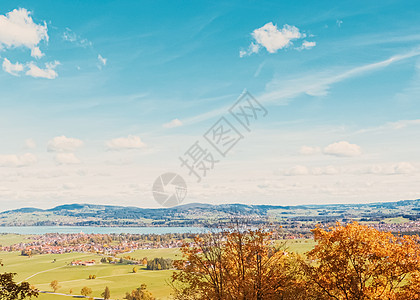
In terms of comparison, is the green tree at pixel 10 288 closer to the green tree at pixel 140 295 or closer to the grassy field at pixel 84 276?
the green tree at pixel 140 295

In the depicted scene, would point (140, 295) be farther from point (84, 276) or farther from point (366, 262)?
point (366, 262)

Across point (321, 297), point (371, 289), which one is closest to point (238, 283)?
point (321, 297)

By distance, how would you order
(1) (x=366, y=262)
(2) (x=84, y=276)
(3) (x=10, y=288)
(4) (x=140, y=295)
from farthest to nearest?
1. (2) (x=84, y=276)
2. (4) (x=140, y=295)
3. (1) (x=366, y=262)
4. (3) (x=10, y=288)

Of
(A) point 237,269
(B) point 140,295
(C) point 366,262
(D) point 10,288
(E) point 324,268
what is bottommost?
(B) point 140,295

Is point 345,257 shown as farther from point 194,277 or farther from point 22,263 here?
point 22,263

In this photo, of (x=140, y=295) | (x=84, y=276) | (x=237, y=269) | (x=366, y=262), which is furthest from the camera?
(x=84, y=276)

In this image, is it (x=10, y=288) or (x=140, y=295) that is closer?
(x=10, y=288)

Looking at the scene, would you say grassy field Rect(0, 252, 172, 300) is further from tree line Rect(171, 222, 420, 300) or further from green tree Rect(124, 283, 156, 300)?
tree line Rect(171, 222, 420, 300)

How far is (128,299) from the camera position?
8144cm

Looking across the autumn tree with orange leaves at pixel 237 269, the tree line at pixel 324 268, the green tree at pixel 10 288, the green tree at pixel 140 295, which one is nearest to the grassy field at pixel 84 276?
the green tree at pixel 140 295

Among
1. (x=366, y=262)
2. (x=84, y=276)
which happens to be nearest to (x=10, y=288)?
(x=366, y=262)

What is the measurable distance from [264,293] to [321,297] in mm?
4669

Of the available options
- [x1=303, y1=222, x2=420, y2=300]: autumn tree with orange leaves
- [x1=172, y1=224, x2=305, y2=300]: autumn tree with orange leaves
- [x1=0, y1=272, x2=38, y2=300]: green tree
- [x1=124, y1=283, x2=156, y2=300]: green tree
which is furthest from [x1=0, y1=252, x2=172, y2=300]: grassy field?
[x1=0, y1=272, x2=38, y2=300]: green tree

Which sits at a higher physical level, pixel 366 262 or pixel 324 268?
pixel 366 262
